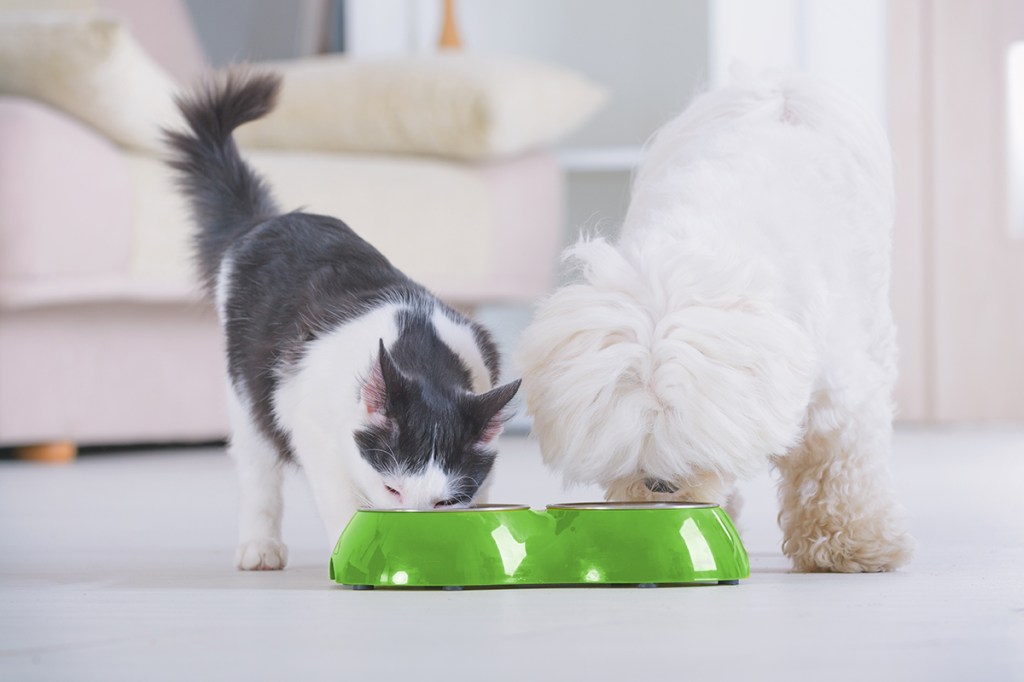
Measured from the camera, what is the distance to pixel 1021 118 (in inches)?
195

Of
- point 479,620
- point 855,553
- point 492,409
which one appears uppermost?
point 492,409

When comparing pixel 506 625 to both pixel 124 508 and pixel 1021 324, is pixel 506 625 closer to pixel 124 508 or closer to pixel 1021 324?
pixel 124 508

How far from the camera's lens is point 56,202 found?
3217 mm

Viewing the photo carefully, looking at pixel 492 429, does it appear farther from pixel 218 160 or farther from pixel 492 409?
pixel 218 160

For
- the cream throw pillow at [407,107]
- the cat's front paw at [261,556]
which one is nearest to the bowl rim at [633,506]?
the cat's front paw at [261,556]

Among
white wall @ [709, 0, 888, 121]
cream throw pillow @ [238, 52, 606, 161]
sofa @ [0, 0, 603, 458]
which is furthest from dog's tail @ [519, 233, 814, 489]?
white wall @ [709, 0, 888, 121]

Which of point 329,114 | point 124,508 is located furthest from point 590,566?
point 329,114

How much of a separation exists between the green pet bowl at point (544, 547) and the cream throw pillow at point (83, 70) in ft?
6.44

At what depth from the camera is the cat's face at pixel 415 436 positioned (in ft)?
5.15

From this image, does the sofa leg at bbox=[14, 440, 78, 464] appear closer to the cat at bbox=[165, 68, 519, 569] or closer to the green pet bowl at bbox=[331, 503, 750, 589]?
the cat at bbox=[165, 68, 519, 569]

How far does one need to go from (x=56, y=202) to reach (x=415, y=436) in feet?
6.31

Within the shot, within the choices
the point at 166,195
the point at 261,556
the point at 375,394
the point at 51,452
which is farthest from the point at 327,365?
the point at 51,452

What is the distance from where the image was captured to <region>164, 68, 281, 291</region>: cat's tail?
213 cm

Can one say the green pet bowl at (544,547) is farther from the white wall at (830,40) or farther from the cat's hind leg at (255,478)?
the white wall at (830,40)
